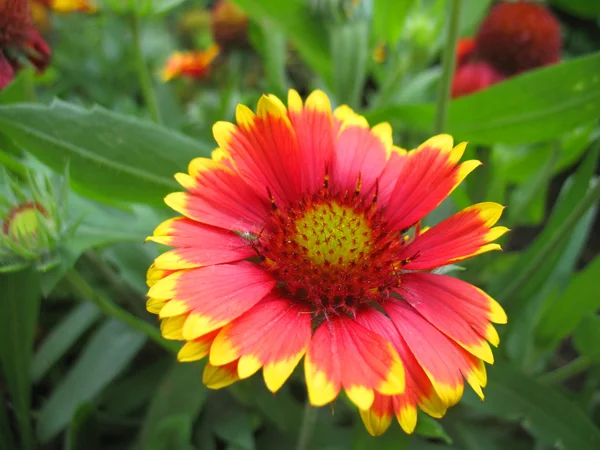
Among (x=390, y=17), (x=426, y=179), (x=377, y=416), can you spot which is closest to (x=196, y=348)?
(x=377, y=416)

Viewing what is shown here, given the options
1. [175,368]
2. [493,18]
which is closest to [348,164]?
[175,368]

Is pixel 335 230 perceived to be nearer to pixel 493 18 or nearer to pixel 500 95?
pixel 500 95

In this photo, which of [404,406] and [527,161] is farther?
[527,161]

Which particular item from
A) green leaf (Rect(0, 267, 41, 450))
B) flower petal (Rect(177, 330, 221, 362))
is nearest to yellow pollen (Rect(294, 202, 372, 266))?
flower petal (Rect(177, 330, 221, 362))

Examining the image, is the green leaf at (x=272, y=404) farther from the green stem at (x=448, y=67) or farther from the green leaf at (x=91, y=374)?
the green stem at (x=448, y=67)

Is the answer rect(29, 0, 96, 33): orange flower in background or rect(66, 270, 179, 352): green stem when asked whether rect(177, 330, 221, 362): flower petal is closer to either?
rect(66, 270, 179, 352): green stem

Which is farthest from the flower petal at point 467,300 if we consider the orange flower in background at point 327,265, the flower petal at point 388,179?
the flower petal at point 388,179
